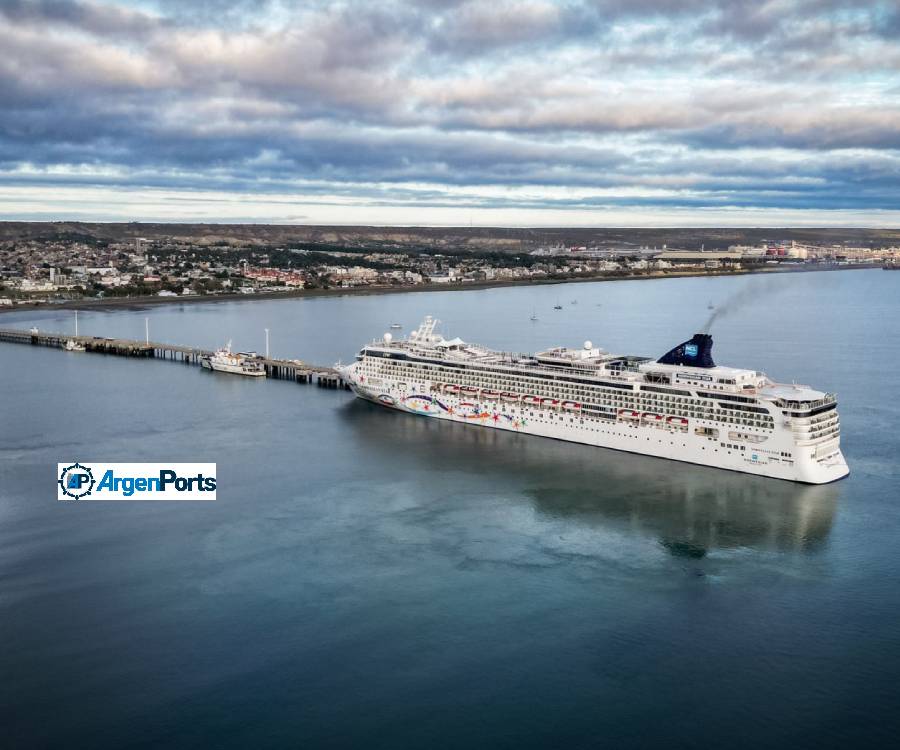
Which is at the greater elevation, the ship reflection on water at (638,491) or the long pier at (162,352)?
the long pier at (162,352)

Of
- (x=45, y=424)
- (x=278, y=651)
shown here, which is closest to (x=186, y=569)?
(x=278, y=651)

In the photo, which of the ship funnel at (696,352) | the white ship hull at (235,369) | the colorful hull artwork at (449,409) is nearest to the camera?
the ship funnel at (696,352)

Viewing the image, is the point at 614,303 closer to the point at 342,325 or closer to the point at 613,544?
the point at 342,325

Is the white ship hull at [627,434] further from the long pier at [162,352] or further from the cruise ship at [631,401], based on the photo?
the long pier at [162,352]

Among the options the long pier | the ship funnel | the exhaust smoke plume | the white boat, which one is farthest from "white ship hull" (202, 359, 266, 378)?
the exhaust smoke plume

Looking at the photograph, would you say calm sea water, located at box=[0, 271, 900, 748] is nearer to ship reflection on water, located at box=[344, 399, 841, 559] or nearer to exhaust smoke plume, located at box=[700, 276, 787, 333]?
ship reflection on water, located at box=[344, 399, 841, 559]

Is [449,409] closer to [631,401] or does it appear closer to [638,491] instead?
[631,401]

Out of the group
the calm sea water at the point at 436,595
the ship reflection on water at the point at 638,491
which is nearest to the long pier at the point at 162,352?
the calm sea water at the point at 436,595
